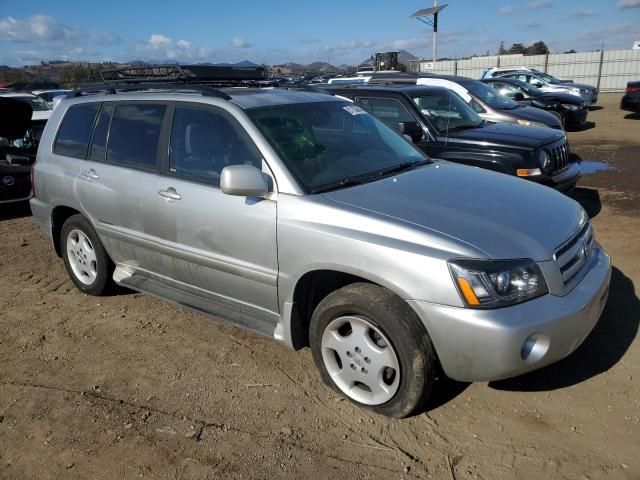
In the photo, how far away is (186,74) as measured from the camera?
4668 millimetres

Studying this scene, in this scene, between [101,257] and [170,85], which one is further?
[101,257]

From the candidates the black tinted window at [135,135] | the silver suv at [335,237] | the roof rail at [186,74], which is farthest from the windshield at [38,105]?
the black tinted window at [135,135]

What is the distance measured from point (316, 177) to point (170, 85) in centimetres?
163

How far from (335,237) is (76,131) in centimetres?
303

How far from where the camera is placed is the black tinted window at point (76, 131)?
15.1 feet

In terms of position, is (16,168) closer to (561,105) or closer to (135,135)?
(135,135)

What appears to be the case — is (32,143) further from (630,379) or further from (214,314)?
(630,379)

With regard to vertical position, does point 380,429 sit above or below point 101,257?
below

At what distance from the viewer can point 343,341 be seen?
121 inches

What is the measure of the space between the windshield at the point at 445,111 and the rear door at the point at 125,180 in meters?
4.02

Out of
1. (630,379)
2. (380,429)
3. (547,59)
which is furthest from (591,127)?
(547,59)

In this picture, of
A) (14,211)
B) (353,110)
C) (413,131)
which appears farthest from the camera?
(14,211)

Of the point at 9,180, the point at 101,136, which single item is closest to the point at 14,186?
the point at 9,180

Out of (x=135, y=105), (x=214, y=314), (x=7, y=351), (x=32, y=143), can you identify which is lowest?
(x=7, y=351)
